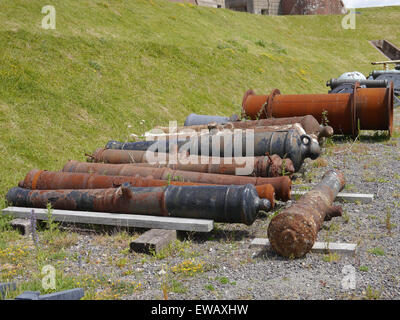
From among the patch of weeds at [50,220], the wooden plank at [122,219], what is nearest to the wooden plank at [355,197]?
the wooden plank at [122,219]

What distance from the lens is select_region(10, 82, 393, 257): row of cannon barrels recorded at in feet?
16.6

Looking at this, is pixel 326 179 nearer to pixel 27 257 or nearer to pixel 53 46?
pixel 27 257

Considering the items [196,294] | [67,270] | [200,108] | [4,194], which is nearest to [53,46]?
[200,108]

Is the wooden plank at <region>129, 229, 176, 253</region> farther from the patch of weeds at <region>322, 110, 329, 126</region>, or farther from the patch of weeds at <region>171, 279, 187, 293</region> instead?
the patch of weeds at <region>322, 110, 329, 126</region>

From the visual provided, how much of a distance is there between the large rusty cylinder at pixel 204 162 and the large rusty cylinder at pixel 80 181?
0.76 m

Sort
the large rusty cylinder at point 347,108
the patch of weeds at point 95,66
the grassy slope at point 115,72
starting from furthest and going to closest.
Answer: the patch of weeds at point 95,66 → the large rusty cylinder at point 347,108 → the grassy slope at point 115,72

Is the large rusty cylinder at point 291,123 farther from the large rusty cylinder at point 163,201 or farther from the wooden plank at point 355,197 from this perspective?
the large rusty cylinder at point 163,201

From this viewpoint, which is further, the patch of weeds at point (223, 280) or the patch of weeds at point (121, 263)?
the patch of weeds at point (121, 263)

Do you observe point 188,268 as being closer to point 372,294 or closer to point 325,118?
point 372,294

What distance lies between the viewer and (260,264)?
14.7 feet

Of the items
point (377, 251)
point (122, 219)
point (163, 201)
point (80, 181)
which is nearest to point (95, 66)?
point (80, 181)

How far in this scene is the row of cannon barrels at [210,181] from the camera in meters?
5.05

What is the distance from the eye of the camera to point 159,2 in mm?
24625

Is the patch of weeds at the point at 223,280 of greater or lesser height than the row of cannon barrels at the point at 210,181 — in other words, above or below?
below
